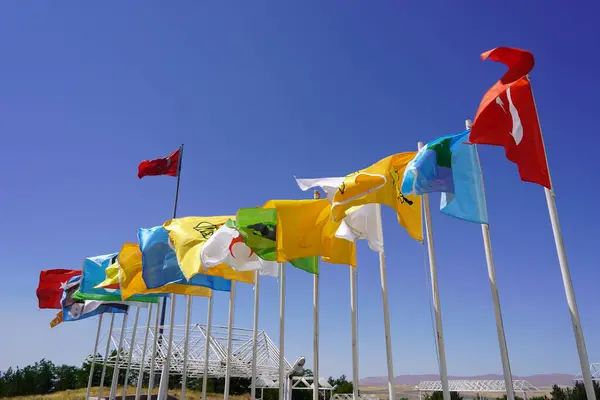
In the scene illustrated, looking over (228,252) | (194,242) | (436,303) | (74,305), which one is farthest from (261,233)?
(74,305)

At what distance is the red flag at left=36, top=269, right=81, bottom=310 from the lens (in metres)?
28.1

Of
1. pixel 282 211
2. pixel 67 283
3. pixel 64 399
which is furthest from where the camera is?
pixel 64 399

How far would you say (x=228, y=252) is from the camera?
1664cm

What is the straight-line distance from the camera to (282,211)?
1413 centimetres

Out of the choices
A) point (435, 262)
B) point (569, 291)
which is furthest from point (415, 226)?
point (569, 291)

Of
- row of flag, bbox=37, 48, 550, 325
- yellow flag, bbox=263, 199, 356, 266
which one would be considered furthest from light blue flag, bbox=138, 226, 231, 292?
yellow flag, bbox=263, 199, 356, 266

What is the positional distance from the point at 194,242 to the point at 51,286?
15.5 m

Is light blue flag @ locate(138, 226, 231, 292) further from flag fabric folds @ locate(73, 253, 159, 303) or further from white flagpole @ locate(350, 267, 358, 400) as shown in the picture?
white flagpole @ locate(350, 267, 358, 400)

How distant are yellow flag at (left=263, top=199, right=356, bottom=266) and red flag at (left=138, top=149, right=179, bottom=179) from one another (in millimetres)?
17922

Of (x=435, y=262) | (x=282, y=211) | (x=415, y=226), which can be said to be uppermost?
(x=282, y=211)

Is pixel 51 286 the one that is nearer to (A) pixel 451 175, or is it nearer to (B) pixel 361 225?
(B) pixel 361 225

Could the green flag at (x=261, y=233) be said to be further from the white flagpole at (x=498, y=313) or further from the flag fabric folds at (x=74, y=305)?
the flag fabric folds at (x=74, y=305)

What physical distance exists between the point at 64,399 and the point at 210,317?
88.8ft

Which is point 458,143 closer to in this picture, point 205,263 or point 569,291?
point 569,291
